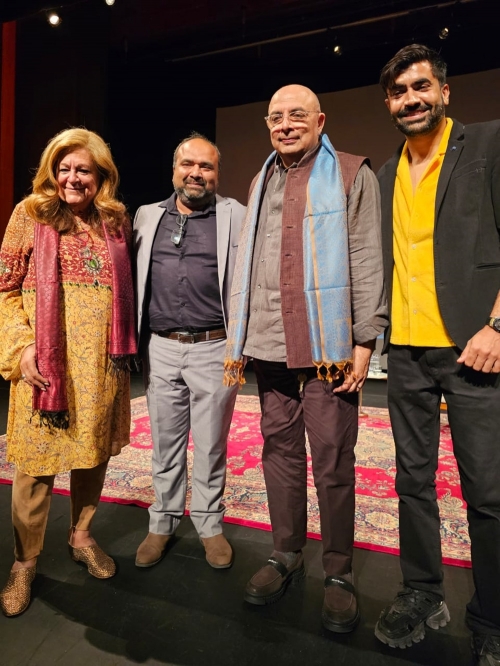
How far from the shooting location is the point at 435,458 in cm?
150

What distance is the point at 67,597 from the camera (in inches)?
65.6

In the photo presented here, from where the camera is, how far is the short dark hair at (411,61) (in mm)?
1390

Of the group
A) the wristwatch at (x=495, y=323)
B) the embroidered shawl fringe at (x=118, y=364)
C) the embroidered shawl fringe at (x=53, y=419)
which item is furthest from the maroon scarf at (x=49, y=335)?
the wristwatch at (x=495, y=323)

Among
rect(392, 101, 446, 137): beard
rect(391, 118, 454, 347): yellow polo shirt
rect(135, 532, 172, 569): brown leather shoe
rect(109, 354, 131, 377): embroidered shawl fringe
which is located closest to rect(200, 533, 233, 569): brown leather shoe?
rect(135, 532, 172, 569): brown leather shoe

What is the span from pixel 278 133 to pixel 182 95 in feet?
18.7

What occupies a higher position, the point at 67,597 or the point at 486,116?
the point at 486,116

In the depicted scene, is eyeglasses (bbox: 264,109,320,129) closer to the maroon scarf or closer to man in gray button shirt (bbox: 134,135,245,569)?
man in gray button shirt (bbox: 134,135,245,569)

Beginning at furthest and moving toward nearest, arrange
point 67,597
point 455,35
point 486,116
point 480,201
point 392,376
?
point 486,116, point 455,35, point 67,597, point 392,376, point 480,201

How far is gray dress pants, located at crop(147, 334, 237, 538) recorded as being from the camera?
1.95 meters

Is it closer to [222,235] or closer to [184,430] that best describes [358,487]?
[184,430]

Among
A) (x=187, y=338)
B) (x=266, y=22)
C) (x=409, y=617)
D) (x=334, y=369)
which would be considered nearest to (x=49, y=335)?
(x=187, y=338)

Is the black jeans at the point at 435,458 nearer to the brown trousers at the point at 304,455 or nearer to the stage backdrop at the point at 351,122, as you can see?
the brown trousers at the point at 304,455

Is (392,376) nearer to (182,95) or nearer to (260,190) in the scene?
(260,190)

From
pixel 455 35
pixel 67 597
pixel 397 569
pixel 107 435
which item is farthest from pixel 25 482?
pixel 455 35
